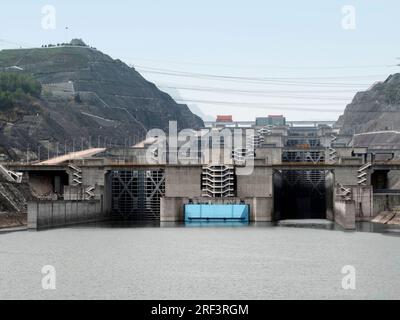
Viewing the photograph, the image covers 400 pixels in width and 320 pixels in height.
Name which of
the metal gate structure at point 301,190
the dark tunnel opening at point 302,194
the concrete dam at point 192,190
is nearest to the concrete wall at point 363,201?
the concrete dam at point 192,190

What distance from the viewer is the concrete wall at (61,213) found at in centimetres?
9938

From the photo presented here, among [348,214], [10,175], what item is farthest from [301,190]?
[10,175]

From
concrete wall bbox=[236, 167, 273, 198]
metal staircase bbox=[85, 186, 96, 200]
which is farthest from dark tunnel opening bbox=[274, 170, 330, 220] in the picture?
metal staircase bbox=[85, 186, 96, 200]

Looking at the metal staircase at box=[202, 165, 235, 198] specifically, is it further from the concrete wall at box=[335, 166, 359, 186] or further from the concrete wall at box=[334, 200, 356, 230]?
the concrete wall at box=[334, 200, 356, 230]

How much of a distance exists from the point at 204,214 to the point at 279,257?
5196 cm

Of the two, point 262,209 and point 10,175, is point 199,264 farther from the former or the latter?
point 10,175

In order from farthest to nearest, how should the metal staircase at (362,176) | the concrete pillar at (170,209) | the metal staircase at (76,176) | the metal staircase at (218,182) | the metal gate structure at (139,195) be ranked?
the metal gate structure at (139,195) → the metal staircase at (76,176) → the metal staircase at (362,176) → the metal staircase at (218,182) → the concrete pillar at (170,209)

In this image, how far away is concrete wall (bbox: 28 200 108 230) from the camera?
99375 millimetres

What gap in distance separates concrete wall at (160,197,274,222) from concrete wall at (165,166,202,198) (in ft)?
11.6

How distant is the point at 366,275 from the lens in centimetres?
5788

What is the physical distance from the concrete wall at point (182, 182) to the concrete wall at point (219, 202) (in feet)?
11.6

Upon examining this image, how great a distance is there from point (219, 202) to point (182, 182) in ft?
24.4

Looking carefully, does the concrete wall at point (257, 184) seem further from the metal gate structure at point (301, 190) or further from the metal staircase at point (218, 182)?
the metal gate structure at point (301, 190)

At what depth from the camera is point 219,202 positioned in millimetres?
120875
